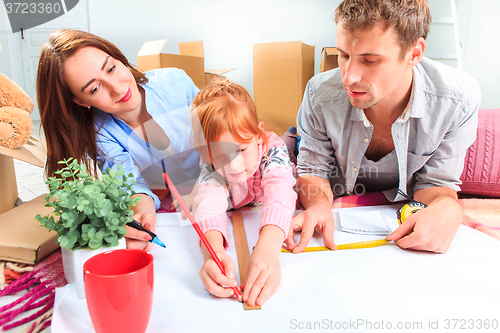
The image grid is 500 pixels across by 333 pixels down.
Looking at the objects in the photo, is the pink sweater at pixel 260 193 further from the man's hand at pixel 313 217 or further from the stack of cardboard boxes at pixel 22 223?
the stack of cardboard boxes at pixel 22 223

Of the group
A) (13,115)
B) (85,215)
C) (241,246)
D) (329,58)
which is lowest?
(241,246)

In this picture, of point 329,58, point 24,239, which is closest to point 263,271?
point 24,239

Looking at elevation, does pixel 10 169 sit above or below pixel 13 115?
below

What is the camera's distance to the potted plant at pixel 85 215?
53cm

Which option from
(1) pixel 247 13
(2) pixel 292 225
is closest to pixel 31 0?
(1) pixel 247 13

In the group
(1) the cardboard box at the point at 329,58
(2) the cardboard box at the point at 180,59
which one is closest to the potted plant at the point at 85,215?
(2) the cardboard box at the point at 180,59

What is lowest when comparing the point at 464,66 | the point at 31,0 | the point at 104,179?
the point at 104,179

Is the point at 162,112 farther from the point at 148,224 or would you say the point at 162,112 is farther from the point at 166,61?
the point at 148,224

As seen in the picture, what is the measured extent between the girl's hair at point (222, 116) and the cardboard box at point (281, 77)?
0.54 meters

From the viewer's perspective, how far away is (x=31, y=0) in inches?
85.8

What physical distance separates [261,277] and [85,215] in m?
0.30

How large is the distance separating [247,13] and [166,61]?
0.58m

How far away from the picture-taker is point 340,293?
0.55 metres

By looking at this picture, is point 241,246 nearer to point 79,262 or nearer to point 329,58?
point 79,262
